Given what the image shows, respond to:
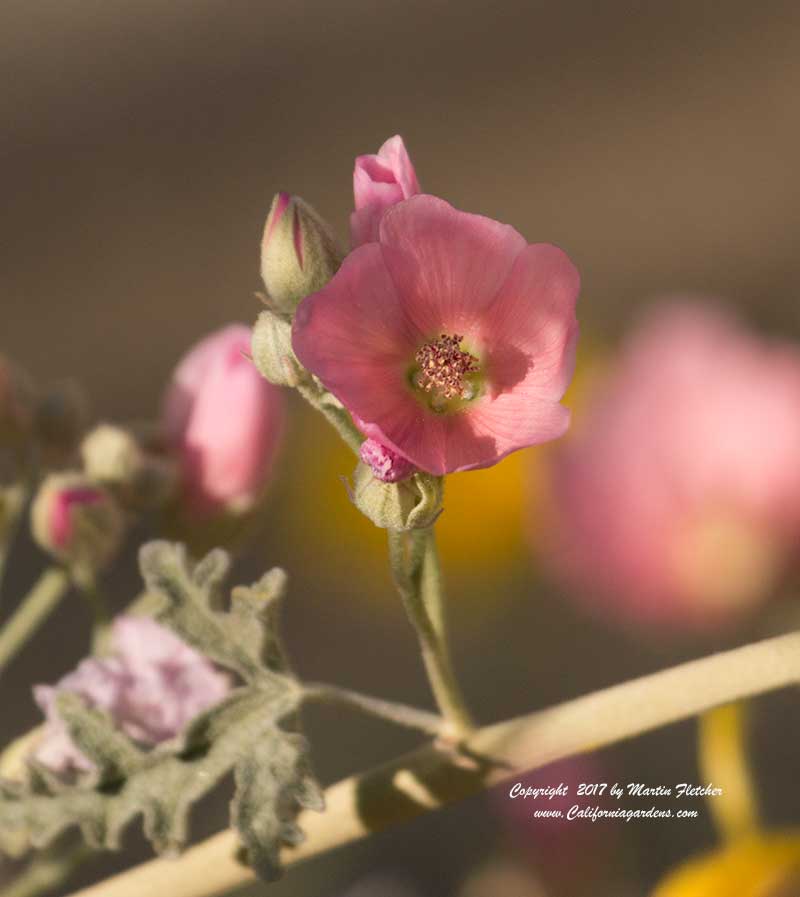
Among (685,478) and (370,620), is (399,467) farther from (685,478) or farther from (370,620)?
(370,620)

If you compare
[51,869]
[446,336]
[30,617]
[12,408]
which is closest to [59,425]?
[12,408]

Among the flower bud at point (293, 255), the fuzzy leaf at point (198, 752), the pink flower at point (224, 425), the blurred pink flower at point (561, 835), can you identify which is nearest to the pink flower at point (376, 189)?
the flower bud at point (293, 255)

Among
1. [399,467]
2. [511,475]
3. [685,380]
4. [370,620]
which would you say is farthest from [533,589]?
[399,467]

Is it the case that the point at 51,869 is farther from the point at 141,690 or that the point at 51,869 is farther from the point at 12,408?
the point at 12,408

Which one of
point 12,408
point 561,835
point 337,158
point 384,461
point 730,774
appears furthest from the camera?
point 337,158

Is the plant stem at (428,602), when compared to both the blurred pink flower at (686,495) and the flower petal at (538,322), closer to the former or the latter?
the flower petal at (538,322)
